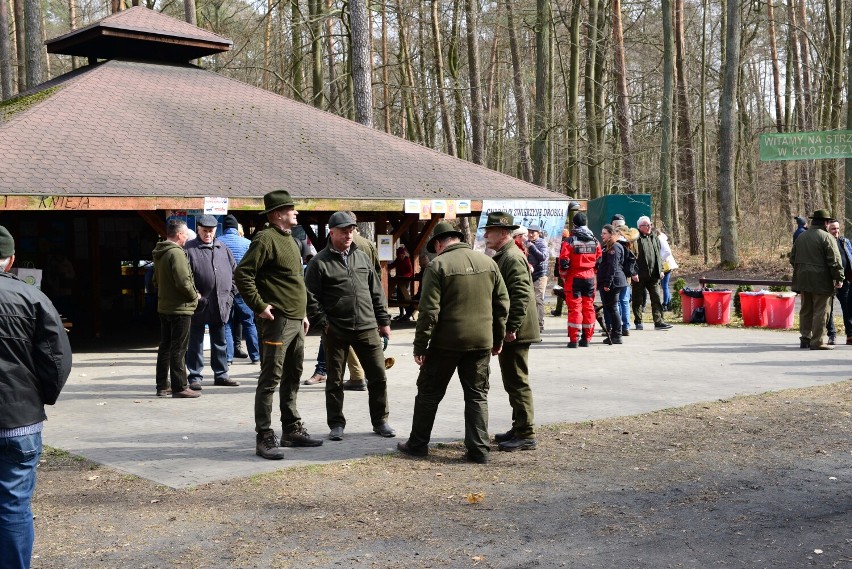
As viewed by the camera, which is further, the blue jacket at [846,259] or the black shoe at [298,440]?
the blue jacket at [846,259]

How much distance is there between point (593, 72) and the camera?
35062mm

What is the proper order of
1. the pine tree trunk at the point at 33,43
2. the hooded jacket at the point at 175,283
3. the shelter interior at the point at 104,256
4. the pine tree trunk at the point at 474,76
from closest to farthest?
1. the hooded jacket at the point at 175,283
2. the shelter interior at the point at 104,256
3. the pine tree trunk at the point at 33,43
4. the pine tree trunk at the point at 474,76

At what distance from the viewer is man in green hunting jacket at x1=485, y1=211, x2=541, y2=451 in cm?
822

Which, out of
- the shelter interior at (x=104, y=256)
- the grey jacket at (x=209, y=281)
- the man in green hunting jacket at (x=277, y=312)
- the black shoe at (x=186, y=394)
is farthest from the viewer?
the shelter interior at (x=104, y=256)

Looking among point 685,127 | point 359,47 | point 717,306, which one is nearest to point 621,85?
point 685,127

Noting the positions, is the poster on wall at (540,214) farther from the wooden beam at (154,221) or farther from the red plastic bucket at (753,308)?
the wooden beam at (154,221)

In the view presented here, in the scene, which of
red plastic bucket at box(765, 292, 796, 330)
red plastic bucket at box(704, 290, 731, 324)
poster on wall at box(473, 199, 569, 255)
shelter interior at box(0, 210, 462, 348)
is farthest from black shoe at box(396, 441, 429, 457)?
red plastic bucket at box(704, 290, 731, 324)

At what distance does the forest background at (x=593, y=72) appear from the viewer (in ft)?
99.6

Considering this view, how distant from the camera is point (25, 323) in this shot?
4.72 meters

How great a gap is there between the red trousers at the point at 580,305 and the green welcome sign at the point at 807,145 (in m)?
6.64

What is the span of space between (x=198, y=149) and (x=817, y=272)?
34.3ft

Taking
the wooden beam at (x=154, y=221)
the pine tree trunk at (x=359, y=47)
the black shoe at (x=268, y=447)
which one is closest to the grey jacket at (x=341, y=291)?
the black shoe at (x=268, y=447)

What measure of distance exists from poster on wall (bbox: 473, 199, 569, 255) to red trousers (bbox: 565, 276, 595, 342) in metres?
3.88

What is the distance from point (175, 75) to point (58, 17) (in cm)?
2419
